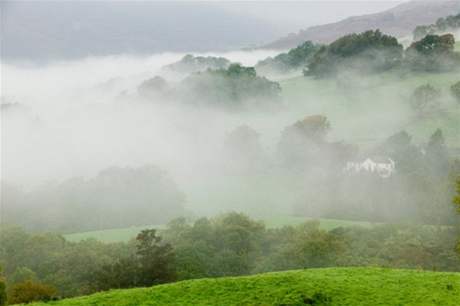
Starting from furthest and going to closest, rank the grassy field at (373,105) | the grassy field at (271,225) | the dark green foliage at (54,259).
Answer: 1. the grassy field at (373,105)
2. the grassy field at (271,225)
3. the dark green foliage at (54,259)

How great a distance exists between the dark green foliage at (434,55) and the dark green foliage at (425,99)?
1384cm

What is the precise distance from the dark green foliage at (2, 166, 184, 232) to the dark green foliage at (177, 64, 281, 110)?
3705cm

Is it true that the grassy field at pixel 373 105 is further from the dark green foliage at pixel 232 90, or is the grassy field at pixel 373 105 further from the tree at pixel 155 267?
the tree at pixel 155 267

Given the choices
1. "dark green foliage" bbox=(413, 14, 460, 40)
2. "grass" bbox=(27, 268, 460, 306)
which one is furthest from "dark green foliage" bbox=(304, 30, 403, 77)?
"grass" bbox=(27, 268, 460, 306)

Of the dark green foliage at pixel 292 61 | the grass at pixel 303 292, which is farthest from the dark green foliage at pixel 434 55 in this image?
the grass at pixel 303 292

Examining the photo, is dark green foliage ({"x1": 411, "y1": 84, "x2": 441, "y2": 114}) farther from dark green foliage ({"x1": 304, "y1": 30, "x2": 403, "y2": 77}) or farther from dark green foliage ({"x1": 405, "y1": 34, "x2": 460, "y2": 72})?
dark green foliage ({"x1": 304, "y1": 30, "x2": 403, "y2": 77})

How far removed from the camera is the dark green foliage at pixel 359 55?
128 m

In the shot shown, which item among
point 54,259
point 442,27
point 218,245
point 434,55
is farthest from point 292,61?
point 54,259

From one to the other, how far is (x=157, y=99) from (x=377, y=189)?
71738 mm

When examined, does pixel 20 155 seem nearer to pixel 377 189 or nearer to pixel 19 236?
pixel 19 236

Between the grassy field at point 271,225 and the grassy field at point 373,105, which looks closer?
the grassy field at point 271,225

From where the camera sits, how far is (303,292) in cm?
2538

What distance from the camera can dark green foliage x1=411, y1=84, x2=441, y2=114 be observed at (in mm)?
106125

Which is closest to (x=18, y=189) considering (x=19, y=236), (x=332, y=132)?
(x=19, y=236)
